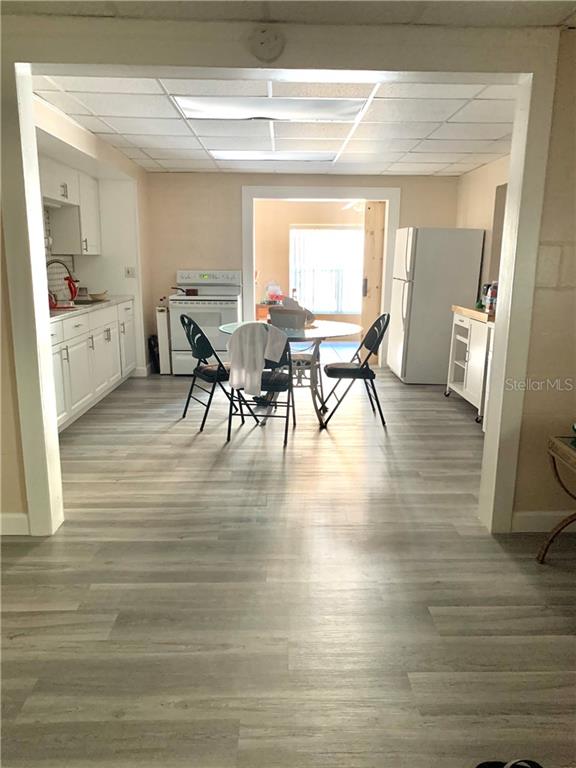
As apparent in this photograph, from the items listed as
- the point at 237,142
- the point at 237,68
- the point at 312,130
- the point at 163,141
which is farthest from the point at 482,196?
the point at 237,68

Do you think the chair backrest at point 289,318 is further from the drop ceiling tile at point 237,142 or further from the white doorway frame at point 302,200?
the white doorway frame at point 302,200

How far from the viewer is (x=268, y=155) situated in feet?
16.7

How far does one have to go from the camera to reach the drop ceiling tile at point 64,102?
10.6 feet

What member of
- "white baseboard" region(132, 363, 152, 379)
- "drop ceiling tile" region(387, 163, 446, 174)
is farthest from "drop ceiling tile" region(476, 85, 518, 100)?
"white baseboard" region(132, 363, 152, 379)

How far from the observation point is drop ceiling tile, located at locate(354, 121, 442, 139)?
3.84 m

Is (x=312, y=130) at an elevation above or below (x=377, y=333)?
above

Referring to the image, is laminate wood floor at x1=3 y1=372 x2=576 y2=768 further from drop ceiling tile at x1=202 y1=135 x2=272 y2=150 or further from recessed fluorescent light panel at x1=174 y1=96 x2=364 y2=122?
drop ceiling tile at x1=202 y1=135 x2=272 y2=150

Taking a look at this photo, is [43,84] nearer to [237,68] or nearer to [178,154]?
[237,68]

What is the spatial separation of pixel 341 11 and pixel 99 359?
3535 mm

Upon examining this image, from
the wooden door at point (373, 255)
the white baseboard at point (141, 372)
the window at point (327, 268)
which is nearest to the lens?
the white baseboard at point (141, 372)

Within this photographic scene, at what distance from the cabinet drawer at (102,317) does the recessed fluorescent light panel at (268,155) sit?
179 centimetres

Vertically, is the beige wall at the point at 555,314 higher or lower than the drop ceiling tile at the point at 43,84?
lower

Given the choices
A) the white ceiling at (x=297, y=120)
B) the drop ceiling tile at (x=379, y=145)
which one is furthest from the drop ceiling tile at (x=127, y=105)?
the drop ceiling tile at (x=379, y=145)

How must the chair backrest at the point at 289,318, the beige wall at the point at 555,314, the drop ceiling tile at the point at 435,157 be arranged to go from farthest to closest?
the drop ceiling tile at the point at 435,157
the chair backrest at the point at 289,318
the beige wall at the point at 555,314
